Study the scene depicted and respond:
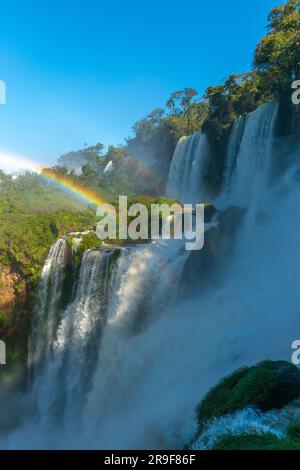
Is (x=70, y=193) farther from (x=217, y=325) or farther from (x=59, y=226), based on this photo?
(x=217, y=325)

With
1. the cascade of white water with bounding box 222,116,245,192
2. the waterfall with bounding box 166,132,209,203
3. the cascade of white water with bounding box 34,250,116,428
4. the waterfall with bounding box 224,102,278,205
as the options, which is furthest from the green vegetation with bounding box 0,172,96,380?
the waterfall with bounding box 224,102,278,205

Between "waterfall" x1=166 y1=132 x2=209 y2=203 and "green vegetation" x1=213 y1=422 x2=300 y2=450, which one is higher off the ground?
"waterfall" x1=166 y1=132 x2=209 y2=203

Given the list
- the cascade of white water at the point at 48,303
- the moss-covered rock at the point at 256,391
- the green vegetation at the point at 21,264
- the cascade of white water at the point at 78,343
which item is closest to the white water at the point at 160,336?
the cascade of white water at the point at 78,343

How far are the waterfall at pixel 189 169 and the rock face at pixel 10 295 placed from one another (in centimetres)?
1372

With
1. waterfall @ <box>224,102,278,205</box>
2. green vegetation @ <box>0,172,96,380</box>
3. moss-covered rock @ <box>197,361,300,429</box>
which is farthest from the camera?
waterfall @ <box>224,102,278,205</box>

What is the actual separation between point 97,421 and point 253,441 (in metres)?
8.22

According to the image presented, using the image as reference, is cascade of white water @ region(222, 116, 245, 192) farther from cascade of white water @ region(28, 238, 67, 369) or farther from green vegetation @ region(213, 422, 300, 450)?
green vegetation @ region(213, 422, 300, 450)

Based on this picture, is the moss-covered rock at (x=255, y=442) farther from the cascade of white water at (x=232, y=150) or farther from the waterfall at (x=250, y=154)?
the cascade of white water at (x=232, y=150)

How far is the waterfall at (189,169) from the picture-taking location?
974 inches

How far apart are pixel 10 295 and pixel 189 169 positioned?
1604cm

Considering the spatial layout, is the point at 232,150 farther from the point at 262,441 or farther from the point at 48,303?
the point at 262,441

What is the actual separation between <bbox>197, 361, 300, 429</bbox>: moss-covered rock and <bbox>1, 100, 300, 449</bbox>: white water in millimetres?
682

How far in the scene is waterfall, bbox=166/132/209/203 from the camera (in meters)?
24.8
